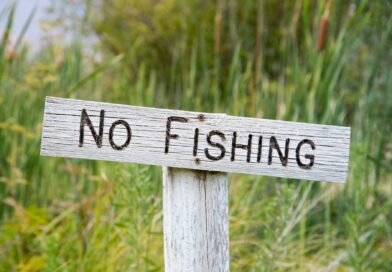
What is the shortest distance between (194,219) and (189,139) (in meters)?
0.20

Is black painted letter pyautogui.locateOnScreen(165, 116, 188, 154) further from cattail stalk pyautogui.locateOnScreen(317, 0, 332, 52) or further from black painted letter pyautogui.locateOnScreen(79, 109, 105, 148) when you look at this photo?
cattail stalk pyautogui.locateOnScreen(317, 0, 332, 52)

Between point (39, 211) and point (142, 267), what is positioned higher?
point (39, 211)

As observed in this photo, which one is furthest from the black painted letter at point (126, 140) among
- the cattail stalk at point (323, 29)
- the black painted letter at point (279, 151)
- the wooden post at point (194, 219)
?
the cattail stalk at point (323, 29)

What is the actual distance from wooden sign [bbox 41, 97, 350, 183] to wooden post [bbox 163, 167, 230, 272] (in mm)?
69

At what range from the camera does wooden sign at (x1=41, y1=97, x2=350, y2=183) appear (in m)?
1.62

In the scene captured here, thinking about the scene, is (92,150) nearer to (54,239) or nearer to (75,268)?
(54,239)

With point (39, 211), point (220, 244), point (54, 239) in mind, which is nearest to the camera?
point (220, 244)

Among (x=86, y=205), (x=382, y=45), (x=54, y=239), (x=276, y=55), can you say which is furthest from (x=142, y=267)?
(x=276, y=55)

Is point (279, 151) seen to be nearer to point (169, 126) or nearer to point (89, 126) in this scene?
point (169, 126)

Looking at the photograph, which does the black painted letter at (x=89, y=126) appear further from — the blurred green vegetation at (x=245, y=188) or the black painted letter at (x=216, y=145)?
the blurred green vegetation at (x=245, y=188)

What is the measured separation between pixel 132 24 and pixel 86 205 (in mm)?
12497

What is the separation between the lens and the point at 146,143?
164cm

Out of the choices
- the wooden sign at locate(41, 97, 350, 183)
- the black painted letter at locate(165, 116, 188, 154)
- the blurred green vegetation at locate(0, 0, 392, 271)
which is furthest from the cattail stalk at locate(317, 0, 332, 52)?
the black painted letter at locate(165, 116, 188, 154)

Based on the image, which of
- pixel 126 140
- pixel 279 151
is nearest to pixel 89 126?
pixel 126 140
